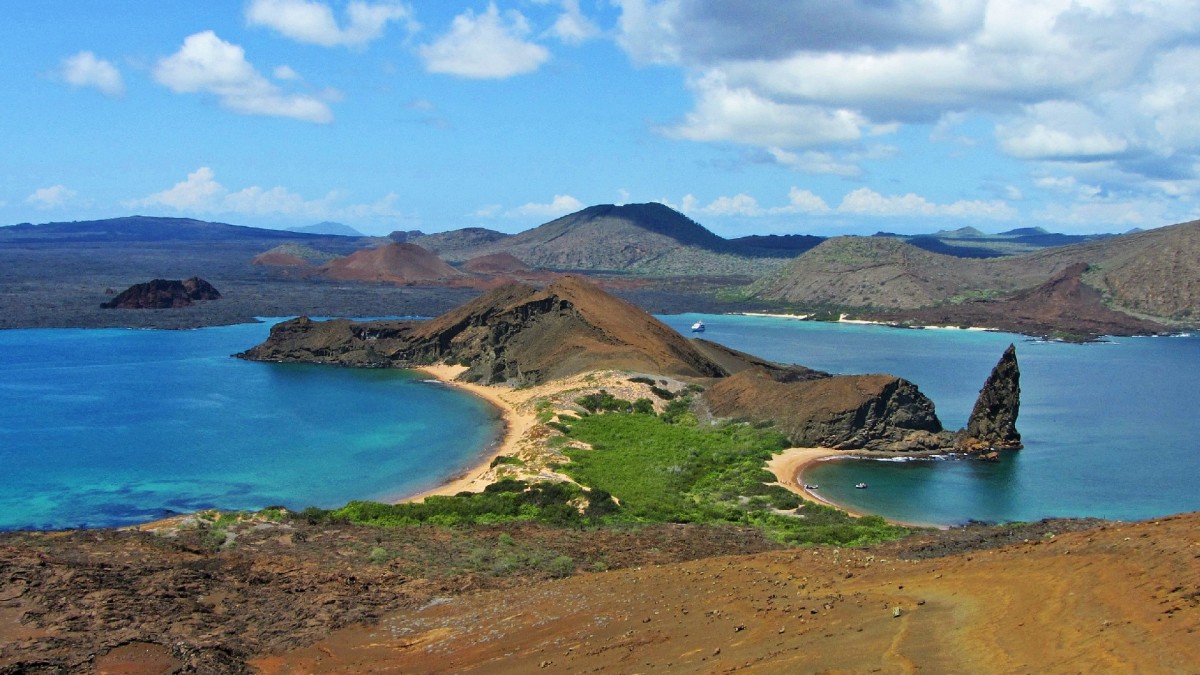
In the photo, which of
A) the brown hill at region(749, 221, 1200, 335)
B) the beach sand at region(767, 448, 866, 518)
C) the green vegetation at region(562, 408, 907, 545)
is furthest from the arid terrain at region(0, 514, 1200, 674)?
the brown hill at region(749, 221, 1200, 335)

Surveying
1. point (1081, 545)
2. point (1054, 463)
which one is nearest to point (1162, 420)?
point (1054, 463)

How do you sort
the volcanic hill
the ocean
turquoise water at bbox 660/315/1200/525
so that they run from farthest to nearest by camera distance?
the volcanic hill
turquoise water at bbox 660/315/1200/525
the ocean

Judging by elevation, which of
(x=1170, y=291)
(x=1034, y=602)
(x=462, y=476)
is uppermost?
(x=1170, y=291)

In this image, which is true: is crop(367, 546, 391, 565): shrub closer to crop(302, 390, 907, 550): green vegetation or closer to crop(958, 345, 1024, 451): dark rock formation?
crop(302, 390, 907, 550): green vegetation

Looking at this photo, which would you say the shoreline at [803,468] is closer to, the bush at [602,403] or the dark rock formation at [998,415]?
the dark rock formation at [998,415]

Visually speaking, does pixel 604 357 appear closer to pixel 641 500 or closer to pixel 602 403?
pixel 602 403

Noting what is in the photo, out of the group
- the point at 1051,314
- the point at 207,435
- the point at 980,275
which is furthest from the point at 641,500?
the point at 980,275

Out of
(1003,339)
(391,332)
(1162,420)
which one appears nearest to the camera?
(1162,420)

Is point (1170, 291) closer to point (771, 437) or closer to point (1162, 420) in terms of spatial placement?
point (1162, 420)
